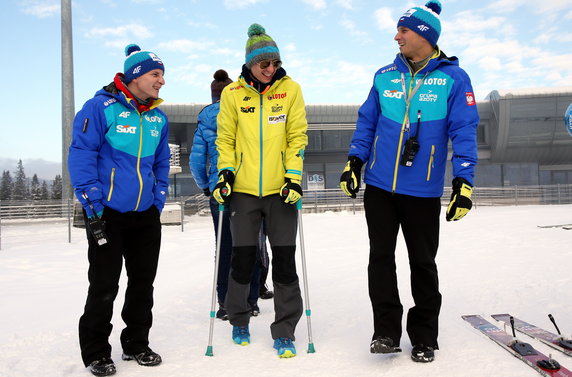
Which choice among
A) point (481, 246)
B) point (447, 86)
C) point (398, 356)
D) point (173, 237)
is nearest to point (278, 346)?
point (398, 356)

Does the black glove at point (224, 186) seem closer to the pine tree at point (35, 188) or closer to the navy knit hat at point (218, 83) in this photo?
the navy knit hat at point (218, 83)

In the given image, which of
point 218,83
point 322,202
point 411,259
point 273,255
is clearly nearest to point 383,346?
point 411,259

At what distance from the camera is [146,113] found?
3.05 meters

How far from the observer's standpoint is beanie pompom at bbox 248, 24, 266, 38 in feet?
11.0

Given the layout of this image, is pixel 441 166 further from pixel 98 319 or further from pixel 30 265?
pixel 30 265

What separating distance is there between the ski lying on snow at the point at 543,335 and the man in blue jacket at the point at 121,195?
253 centimetres

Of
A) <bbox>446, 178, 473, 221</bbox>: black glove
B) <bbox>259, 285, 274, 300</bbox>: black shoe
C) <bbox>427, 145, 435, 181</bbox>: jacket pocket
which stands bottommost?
<bbox>259, 285, 274, 300</bbox>: black shoe

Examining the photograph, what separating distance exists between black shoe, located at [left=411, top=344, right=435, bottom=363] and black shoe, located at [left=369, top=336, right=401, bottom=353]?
10 cm

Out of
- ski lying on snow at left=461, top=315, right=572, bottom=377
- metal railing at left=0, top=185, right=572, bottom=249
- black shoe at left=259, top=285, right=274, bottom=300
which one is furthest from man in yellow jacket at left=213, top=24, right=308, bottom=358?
metal railing at left=0, top=185, right=572, bottom=249

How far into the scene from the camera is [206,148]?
13.4 ft

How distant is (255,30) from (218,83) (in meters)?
1.00

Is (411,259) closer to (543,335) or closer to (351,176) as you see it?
(351,176)

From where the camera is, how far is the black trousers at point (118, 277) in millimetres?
2787

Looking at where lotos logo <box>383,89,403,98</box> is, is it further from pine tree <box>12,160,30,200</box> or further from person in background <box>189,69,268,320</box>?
pine tree <box>12,160,30,200</box>
